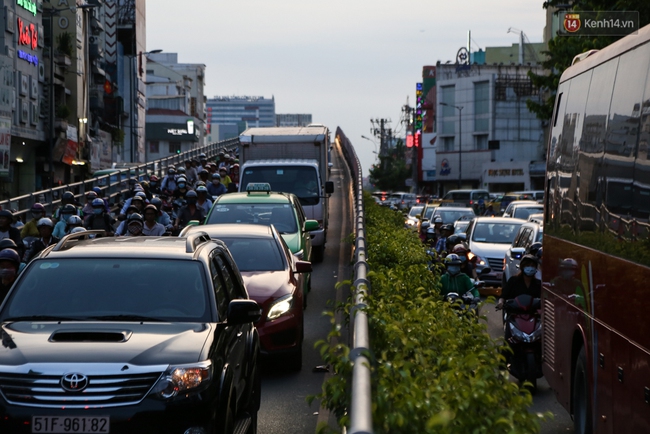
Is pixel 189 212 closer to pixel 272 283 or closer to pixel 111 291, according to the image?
pixel 272 283

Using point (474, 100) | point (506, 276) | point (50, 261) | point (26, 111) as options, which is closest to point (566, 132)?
point (50, 261)

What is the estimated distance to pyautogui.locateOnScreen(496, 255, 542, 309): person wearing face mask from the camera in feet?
40.8

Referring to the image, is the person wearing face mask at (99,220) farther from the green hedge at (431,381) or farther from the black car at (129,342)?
the green hedge at (431,381)

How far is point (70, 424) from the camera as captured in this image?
624 centimetres

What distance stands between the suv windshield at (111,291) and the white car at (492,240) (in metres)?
16.1

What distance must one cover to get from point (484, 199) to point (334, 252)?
35468mm

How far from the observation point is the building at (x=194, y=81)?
6870 inches

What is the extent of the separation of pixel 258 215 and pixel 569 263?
11476 millimetres

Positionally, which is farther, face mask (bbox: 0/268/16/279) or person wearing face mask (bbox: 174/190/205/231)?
person wearing face mask (bbox: 174/190/205/231)

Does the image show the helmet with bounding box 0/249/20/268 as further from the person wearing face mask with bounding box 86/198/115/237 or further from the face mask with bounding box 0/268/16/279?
the person wearing face mask with bounding box 86/198/115/237

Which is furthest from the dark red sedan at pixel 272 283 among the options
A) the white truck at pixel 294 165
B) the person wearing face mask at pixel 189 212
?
the white truck at pixel 294 165

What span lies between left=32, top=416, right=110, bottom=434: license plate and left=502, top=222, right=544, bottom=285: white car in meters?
13.0

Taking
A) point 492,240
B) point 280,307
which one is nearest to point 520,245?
point 492,240

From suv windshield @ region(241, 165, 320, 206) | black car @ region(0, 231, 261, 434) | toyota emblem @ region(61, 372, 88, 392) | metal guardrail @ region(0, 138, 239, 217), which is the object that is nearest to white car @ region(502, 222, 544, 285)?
suv windshield @ region(241, 165, 320, 206)
